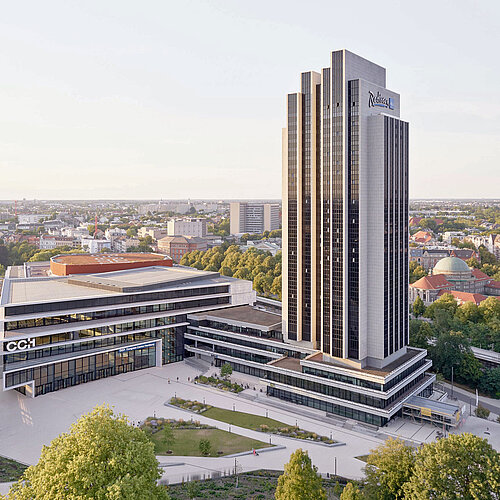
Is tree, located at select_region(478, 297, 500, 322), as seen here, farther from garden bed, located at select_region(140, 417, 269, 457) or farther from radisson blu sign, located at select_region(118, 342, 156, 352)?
radisson blu sign, located at select_region(118, 342, 156, 352)

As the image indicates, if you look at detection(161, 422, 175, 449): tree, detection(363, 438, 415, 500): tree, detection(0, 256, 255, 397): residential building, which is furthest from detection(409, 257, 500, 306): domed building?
detection(363, 438, 415, 500): tree

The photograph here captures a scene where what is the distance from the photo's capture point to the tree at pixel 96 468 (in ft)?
121

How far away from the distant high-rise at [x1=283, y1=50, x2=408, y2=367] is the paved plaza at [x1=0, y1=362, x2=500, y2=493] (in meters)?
11.5

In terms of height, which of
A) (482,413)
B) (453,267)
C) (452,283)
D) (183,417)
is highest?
(453,267)

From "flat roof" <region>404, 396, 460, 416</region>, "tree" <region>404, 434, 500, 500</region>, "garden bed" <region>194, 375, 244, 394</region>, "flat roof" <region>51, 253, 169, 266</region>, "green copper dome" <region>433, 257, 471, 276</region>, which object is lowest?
"garden bed" <region>194, 375, 244, 394</region>

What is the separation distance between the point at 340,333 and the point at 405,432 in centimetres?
1603

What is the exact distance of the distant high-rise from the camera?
74.5 meters

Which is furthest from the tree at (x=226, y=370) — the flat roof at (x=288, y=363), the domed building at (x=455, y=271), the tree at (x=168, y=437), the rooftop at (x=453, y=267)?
the rooftop at (x=453, y=267)

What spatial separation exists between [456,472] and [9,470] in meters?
45.8

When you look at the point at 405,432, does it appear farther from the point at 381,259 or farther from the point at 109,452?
the point at 109,452

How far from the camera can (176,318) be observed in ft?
319

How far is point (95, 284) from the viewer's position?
97625mm

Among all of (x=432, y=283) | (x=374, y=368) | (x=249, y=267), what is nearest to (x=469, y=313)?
(x=432, y=283)

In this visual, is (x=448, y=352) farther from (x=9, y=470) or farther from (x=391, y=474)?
(x=9, y=470)
